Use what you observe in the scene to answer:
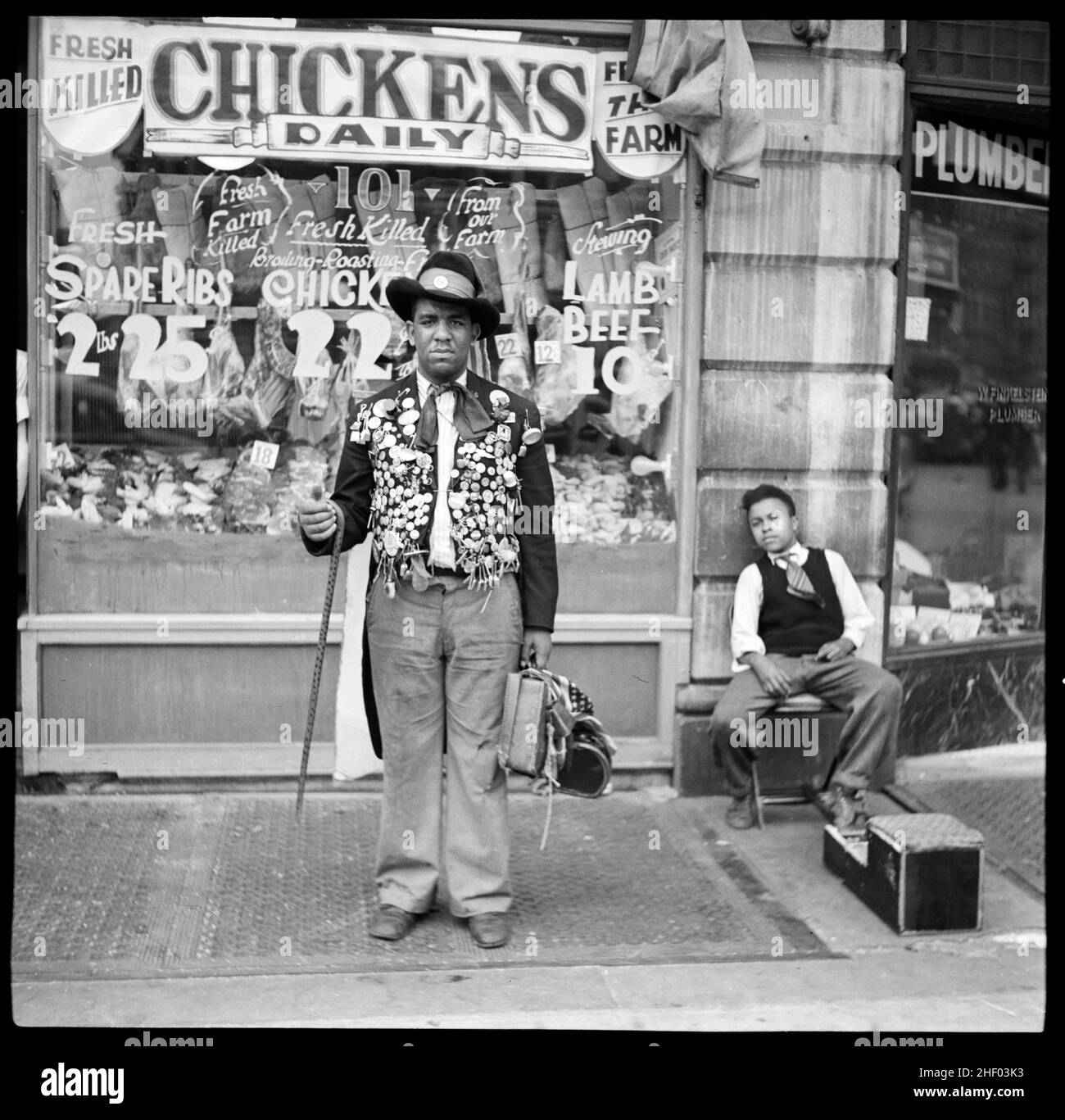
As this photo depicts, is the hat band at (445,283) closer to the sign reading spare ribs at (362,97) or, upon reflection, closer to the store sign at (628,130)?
the sign reading spare ribs at (362,97)

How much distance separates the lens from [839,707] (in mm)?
5984

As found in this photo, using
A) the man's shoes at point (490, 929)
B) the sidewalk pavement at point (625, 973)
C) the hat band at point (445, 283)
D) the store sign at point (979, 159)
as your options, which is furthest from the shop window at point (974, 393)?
the man's shoes at point (490, 929)

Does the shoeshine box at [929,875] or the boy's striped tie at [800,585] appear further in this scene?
the boy's striped tie at [800,585]

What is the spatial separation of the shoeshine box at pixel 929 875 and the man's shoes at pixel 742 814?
103cm

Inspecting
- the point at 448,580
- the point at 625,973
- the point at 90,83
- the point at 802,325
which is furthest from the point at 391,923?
the point at 90,83

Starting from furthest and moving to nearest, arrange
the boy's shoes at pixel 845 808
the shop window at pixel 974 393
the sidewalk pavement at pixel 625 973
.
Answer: the shop window at pixel 974 393, the boy's shoes at pixel 845 808, the sidewalk pavement at pixel 625 973

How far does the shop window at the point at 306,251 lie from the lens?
6.18 metres

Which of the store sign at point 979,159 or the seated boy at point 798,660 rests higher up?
the store sign at point 979,159

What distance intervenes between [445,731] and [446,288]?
1483 mm

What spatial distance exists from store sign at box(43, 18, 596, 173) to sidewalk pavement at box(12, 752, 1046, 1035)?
302 cm

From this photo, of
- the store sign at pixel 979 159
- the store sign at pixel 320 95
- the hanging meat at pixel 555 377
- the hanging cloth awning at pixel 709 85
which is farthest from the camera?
the store sign at pixel 979 159

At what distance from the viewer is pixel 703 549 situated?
6.45m

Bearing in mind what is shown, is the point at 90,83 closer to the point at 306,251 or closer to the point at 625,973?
the point at 306,251
